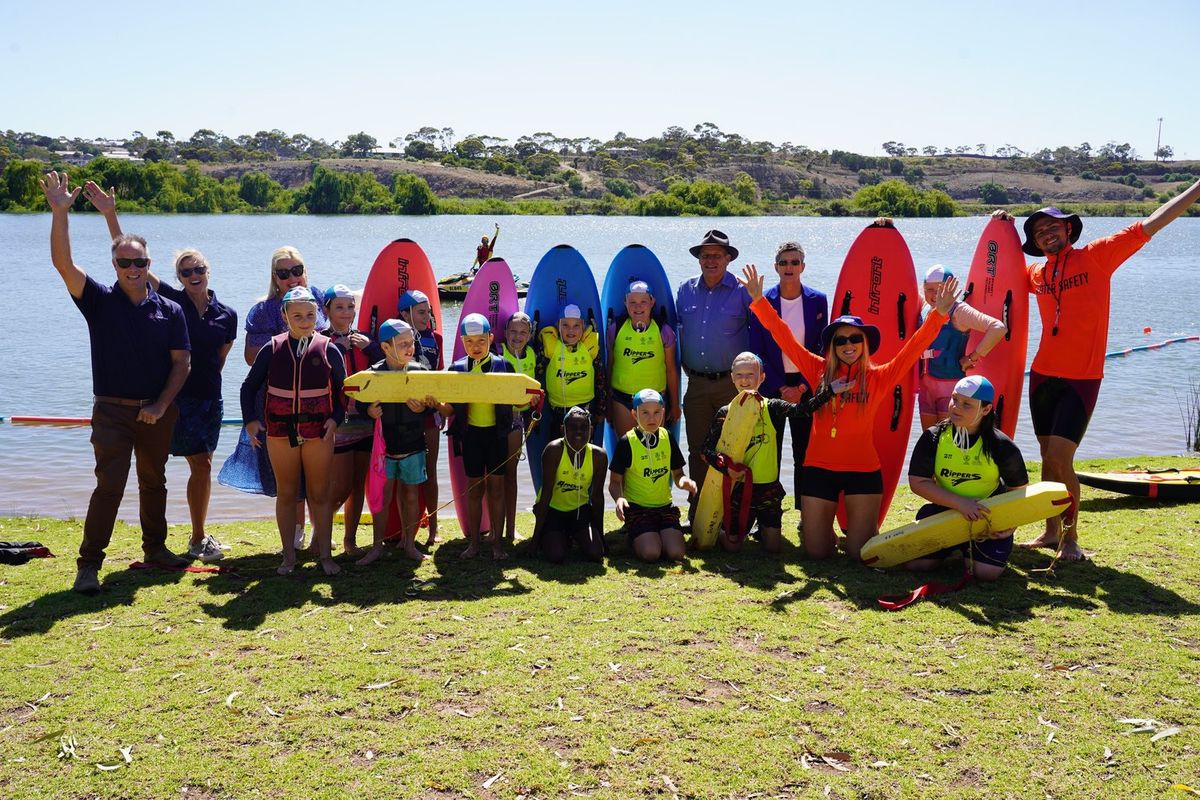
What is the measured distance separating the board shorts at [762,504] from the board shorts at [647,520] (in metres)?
0.35

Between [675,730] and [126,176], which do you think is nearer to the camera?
[675,730]

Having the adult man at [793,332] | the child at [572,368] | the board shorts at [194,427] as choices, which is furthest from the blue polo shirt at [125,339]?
the adult man at [793,332]

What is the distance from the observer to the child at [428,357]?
5.90 meters

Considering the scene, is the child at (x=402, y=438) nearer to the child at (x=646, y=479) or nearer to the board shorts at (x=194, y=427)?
the board shorts at (x=194, y=427)

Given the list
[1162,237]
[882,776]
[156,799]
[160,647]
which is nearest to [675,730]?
[882,776]

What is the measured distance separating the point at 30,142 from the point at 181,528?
19306 cm

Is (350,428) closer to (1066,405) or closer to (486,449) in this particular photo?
(486,449)

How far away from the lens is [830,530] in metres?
5.61

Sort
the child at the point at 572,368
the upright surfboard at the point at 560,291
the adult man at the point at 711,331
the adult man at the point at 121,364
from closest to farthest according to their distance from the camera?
the adult man at the point at 121,364 < the child at the point at 572,368 < the adult man at the point at 711,331 < the upright surfboard at the point at 560,291

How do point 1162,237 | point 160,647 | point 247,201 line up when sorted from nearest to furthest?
1. point 160,647
2. point 1162,237
3. point 247,201

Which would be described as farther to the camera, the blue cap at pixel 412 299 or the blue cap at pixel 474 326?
the blue cap at pixel 412 299

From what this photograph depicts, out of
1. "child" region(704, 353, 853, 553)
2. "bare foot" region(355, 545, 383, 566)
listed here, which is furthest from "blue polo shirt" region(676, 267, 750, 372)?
"bare foot" region(355, 545, 383, 566)

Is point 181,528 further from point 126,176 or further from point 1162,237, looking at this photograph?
point 126,176

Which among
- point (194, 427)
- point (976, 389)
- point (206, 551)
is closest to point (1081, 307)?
point (976, 389)
